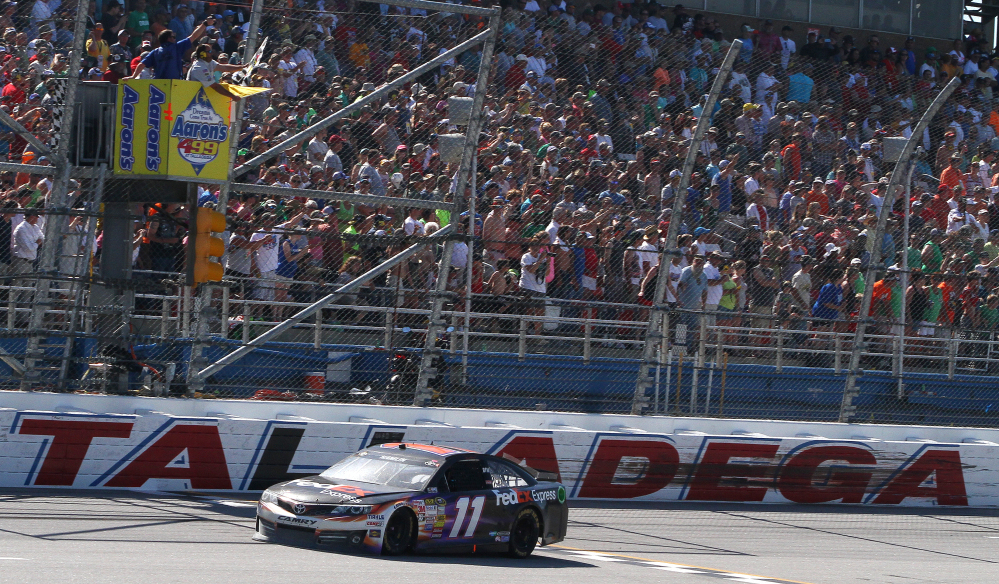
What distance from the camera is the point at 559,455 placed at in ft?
48.1

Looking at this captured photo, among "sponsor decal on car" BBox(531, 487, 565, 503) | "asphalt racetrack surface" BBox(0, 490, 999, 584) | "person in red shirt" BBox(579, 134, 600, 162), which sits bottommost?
"asphalt racetrack surface" BBox(0, 490, 999, 584)

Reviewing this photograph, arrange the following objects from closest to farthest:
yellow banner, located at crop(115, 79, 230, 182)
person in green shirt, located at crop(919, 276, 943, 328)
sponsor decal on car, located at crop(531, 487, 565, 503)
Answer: sponsor decal on car, located at crop(531, 487, 565, 503)
yellow banner, located at crop(115, 79, 230, 182)
person in green shirt, located at crop(919, 276, 943, 328)

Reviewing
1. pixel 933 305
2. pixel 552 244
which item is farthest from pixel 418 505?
pixel 933 305

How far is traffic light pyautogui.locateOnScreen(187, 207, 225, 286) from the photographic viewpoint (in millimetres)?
12523

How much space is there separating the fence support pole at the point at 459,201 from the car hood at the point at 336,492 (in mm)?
2969

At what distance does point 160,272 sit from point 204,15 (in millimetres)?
2892

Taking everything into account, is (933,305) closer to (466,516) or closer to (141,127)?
(466,516)

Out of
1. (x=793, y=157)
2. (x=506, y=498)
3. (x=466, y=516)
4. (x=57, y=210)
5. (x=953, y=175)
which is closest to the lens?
(x=466, y=516)

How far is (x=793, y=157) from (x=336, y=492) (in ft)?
26.1

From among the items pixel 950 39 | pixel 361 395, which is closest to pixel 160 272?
pixel 361 395

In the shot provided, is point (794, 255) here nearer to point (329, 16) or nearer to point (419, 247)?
point (419, 247)

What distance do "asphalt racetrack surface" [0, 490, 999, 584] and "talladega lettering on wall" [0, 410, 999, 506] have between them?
304 mm

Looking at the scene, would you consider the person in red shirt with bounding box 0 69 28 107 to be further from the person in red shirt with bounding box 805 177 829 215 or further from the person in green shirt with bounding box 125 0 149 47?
the person in red shirt with bounding box 805 177 829 215

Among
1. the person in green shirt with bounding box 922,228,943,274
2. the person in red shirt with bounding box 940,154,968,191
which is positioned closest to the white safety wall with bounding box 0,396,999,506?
the person in green shirt with bounding box 922,228,943,274
